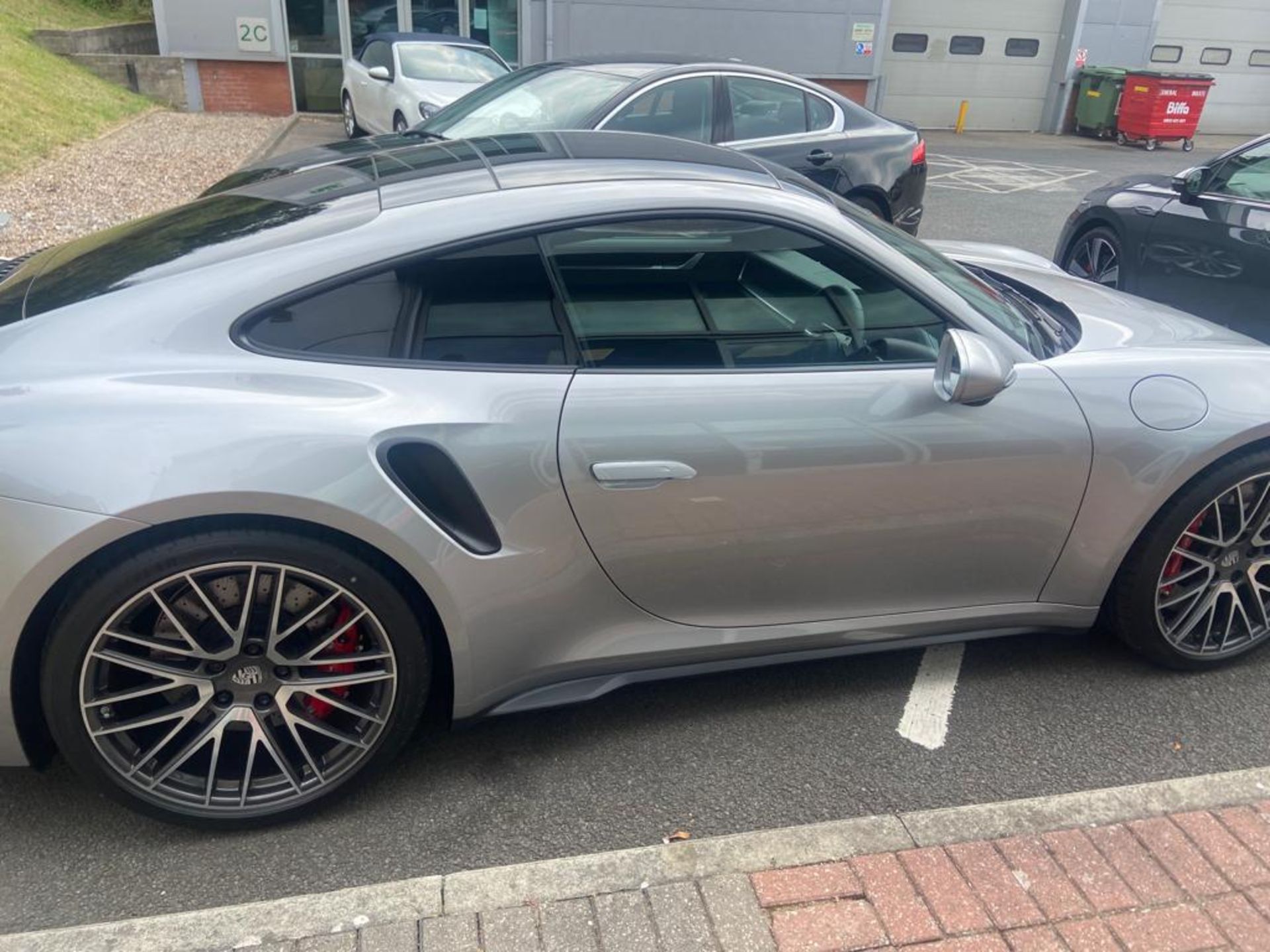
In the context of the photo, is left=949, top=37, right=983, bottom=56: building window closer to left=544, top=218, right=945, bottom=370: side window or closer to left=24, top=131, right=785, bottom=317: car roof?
left=24, top=131, right=785, bottom=317: car roof

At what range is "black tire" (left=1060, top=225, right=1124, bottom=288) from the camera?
19.0 ft

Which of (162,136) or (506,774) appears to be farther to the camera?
(162,136)

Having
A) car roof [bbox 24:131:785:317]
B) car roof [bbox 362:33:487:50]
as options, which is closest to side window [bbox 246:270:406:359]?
car roof [bbox 24:131:785:317]

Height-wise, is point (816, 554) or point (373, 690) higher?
point (816, 554)

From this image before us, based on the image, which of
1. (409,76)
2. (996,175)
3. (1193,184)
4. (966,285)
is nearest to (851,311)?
(966,285)

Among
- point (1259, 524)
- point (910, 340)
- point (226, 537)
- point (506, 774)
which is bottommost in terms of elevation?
point (506, 774)

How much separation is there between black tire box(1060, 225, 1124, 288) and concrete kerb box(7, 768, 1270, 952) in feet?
13.1

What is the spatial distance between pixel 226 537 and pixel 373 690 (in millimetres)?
525

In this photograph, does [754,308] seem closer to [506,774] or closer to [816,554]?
[816,554]

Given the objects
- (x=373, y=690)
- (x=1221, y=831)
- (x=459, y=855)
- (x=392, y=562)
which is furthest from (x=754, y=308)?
(x=1221, y=831)

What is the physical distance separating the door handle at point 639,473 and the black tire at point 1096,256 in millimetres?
4278

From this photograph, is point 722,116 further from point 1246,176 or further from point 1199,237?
point 1246,176

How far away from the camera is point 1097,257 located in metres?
6.06

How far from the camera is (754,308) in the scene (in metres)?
2.61
